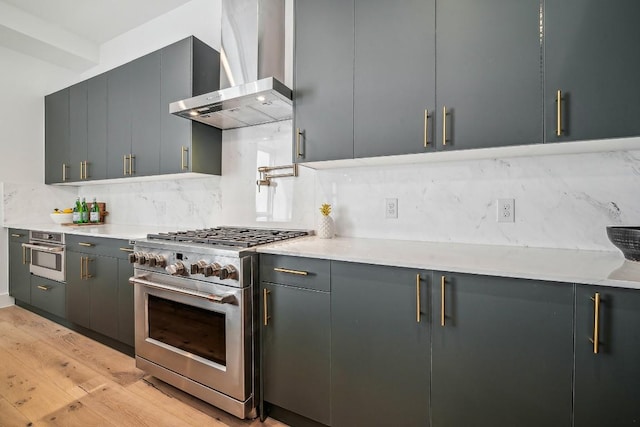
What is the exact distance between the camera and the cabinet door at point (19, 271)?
3.17 m

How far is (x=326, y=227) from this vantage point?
6.71ft

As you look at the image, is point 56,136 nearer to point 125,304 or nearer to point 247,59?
point 125,304

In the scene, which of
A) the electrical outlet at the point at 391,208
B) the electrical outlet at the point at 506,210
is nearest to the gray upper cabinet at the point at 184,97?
the electrical outlet at the point at 391,208

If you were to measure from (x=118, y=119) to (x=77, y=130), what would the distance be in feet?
2.67

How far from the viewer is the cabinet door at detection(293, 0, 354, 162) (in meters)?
1.71

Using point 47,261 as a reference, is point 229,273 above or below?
above

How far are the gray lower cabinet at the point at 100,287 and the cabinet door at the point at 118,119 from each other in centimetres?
74

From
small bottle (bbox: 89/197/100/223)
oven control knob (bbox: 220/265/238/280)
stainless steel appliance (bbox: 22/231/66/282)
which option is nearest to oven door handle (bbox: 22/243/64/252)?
stainless steel appliance (bbox: 22/231/66/282)

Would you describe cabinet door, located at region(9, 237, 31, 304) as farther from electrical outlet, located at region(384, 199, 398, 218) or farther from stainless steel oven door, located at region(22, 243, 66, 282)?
electrical outlet, located at region(384, 199, 398, 218)

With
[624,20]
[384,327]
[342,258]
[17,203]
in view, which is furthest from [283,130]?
[17,203]

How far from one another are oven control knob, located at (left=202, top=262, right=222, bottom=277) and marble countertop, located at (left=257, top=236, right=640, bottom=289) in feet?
0.78

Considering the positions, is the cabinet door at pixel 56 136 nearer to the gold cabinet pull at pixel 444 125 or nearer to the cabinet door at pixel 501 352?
the gold cabinet pull at pixel 444 125

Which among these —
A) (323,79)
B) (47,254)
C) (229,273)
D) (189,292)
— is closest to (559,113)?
(323,79)

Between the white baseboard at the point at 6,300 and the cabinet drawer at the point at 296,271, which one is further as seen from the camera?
the white baseboard at the point at 6,300
